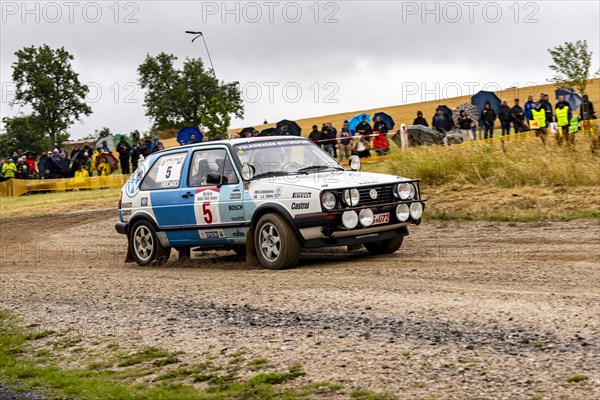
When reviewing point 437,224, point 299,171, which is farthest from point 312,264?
point 437,224

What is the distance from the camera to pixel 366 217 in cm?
1153

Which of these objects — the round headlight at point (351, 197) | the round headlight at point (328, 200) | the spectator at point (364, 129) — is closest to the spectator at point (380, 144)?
the spectator at point (364, 129)

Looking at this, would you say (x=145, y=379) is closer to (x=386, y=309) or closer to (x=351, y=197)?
(x=386, y=309)

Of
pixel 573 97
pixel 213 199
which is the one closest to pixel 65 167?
pixel 573 97

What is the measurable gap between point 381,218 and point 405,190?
56cm

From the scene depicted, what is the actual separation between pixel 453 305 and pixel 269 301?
1888 mm

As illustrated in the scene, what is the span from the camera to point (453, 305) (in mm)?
8125

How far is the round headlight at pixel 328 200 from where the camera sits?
11.3 metres

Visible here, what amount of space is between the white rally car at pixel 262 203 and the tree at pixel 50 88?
56.5 metres

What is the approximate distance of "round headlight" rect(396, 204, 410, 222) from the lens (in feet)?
38.8

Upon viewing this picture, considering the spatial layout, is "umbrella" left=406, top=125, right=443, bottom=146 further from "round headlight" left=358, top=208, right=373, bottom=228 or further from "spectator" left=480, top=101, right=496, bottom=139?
"round headlight" left=358, top=208, right=373, bottom=228

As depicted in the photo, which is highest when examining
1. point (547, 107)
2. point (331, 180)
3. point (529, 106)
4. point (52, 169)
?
point (529, 106)

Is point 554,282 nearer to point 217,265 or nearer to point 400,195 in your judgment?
point 400,195

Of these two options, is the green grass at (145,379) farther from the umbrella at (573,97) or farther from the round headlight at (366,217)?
the umbrella at (573,97)
